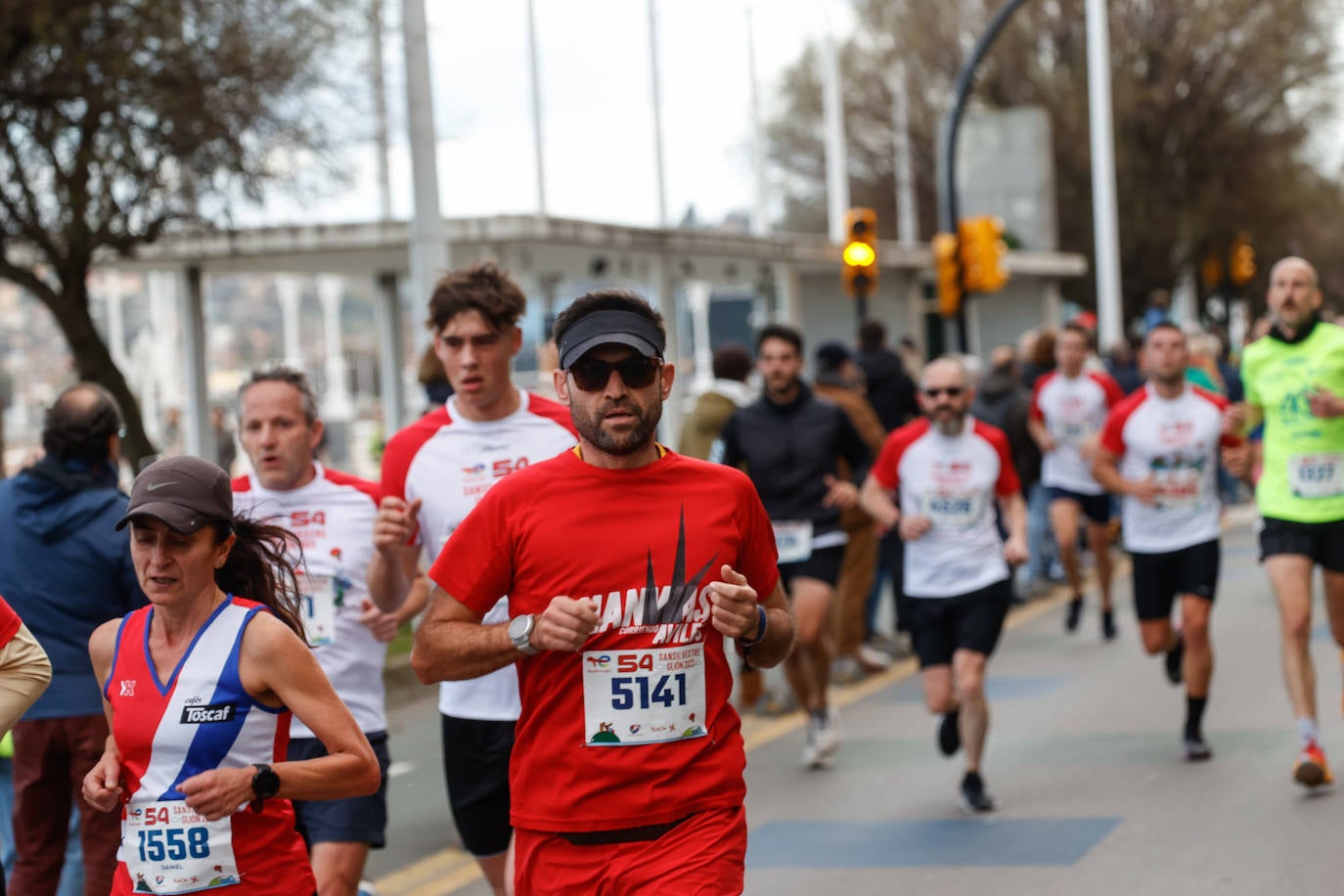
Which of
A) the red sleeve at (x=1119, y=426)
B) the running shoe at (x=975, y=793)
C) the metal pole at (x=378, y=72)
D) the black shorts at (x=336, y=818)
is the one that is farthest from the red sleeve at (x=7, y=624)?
the metal pole at (x=378, y=72)

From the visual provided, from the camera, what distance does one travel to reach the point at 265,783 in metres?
3.73

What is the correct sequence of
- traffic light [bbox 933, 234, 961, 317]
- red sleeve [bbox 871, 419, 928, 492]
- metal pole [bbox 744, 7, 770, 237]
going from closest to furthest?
red sleeve [bbox 871, 419, 928, 492] < traffic light [bbox 933, 234, 961, 317] < metal pole [bbox 744, 7, 770, 237]

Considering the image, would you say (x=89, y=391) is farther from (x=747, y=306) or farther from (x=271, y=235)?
(x=747, y=306)

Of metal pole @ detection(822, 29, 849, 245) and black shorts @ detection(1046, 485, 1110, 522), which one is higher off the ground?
metal pole @ detection(822, 29, 849, 245)

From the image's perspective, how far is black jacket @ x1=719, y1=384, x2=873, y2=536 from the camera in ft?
31.3

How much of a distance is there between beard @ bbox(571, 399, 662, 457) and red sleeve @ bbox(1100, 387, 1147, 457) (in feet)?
19.6

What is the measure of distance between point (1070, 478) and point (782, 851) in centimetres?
700

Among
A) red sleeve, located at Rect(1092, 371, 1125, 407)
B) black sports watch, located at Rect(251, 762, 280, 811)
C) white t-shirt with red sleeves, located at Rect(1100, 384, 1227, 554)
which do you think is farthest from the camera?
red sleeve, located at Rect(1092, 371, 1125, 407)

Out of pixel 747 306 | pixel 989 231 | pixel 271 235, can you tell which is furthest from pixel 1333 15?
pixel 271 235

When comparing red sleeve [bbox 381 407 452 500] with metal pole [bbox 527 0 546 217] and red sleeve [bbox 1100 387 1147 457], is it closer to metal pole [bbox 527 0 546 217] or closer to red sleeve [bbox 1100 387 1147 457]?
red sleeve [bbox 1100 387 1147 457]

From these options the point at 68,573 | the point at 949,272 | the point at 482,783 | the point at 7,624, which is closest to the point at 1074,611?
the point at 949,272

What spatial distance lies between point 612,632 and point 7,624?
4.34ft

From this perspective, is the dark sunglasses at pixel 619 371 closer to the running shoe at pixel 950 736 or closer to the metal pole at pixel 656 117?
the running shoe at pixel 950 736

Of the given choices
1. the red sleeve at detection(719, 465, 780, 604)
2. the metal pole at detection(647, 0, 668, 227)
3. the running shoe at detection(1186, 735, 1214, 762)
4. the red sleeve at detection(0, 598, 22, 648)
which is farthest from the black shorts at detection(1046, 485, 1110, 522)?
the metal pole at detection(647, 0, 668, 227)
